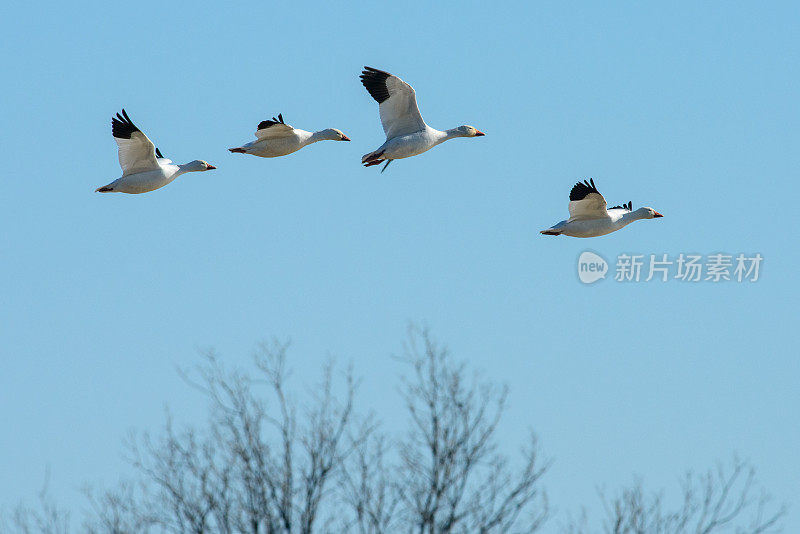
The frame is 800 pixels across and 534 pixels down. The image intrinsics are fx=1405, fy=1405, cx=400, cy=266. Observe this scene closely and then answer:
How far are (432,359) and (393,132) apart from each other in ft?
16.1

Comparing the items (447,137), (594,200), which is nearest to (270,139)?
(447,137)

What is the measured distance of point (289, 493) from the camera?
15883 mm

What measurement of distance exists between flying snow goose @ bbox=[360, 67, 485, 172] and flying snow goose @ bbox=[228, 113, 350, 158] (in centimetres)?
102

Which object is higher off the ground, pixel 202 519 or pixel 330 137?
pixel 330 137

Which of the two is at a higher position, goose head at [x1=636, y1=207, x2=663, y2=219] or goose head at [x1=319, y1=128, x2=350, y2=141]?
goose head at [x1=319, y1=128, x2=350, y2=141]

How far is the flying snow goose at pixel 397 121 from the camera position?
66.2ft

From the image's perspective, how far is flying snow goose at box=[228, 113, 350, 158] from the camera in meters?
20.1

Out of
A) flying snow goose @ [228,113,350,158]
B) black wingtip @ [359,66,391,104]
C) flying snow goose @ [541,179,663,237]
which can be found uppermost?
black wingtip @ [359,66,391,104]

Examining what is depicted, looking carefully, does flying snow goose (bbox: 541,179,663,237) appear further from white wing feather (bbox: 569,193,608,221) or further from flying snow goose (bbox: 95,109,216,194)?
flying snow goose (bbox: 95,109,216,194)

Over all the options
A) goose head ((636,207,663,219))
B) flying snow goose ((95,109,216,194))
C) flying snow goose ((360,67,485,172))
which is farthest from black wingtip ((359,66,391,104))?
goose head ((636,207,663,219))

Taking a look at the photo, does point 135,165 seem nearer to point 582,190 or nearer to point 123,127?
point 123,127

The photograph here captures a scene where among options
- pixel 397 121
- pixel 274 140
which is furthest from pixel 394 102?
pixel 274 140

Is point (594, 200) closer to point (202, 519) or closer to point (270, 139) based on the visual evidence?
point (270, 139)

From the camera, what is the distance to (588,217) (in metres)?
21.3
